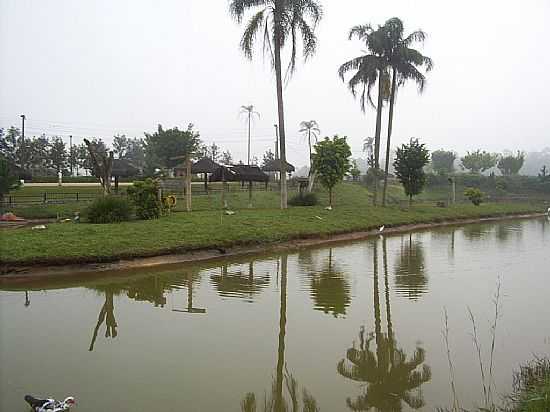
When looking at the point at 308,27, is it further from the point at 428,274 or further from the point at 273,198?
the point at 428,274

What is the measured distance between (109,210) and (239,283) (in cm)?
841

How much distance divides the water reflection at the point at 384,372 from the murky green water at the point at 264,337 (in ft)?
0.08

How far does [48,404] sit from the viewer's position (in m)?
4.91

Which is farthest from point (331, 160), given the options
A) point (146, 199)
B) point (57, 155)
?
point (57, 155)

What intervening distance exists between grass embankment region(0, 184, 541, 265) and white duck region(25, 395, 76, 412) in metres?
8.28

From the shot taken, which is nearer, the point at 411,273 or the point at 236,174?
the point at 411,273

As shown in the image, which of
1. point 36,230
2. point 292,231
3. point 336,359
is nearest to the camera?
point 336,359

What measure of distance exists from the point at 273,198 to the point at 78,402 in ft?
92.9

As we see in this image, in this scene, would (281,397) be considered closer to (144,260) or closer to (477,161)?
(144,260)

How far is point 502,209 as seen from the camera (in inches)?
1673

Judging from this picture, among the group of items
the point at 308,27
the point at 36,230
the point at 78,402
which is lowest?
the point at 78,402

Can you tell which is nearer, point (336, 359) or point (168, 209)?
point (336, 359)

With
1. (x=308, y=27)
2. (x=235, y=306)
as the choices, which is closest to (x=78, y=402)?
(x=235, y=306)

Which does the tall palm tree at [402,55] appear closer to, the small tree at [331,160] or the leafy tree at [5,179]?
the small tree at [331,160]
